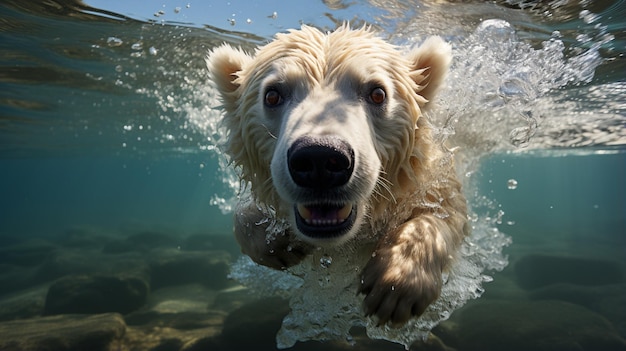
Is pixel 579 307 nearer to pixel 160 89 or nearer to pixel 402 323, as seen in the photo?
pixel 402 323

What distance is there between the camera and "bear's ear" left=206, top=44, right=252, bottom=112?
388 cm

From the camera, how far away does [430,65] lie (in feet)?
12.1

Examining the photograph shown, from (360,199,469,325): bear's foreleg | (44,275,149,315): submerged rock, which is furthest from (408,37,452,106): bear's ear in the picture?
(44,275,149,315): submerged rock

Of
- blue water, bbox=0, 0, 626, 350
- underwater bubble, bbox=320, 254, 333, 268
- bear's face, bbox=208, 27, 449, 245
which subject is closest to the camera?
bear's face, bbox=208, 27, 449, 245

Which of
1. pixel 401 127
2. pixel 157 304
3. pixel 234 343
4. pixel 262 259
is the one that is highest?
pixel 401 127

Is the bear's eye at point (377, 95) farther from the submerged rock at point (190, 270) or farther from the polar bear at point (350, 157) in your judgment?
the submerged rock at point (190, 270)

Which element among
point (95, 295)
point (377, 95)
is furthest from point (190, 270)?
point (377, 95)

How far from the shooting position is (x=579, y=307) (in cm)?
954

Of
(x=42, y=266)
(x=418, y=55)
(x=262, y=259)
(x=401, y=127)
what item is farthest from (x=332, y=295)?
(x=42, y=266)

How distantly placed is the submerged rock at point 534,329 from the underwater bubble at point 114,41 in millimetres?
8829

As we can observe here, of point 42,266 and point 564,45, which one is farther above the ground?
point 564,45

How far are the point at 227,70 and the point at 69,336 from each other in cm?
581

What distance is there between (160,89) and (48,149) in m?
21.9

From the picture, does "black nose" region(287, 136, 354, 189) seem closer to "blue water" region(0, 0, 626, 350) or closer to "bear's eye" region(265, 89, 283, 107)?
"bear's eye" region(265, 89, 283, 107)
